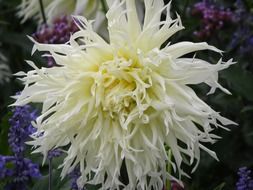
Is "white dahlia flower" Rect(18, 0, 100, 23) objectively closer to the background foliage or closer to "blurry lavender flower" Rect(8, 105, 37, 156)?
the background foliage

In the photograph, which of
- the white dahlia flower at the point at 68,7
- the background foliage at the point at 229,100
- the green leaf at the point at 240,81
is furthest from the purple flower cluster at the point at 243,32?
the white dahlia flower at the point at 68,7

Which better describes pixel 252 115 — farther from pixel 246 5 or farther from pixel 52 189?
pixel 52 189

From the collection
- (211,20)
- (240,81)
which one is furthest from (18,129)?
(211,20)

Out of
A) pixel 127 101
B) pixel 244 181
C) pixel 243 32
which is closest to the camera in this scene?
pixel 127 101

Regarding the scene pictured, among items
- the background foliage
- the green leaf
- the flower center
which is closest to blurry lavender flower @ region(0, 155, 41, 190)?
the background foliage

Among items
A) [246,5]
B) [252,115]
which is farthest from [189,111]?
[246,5]

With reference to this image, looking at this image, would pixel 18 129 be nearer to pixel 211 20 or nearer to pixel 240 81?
pixel 240 81
